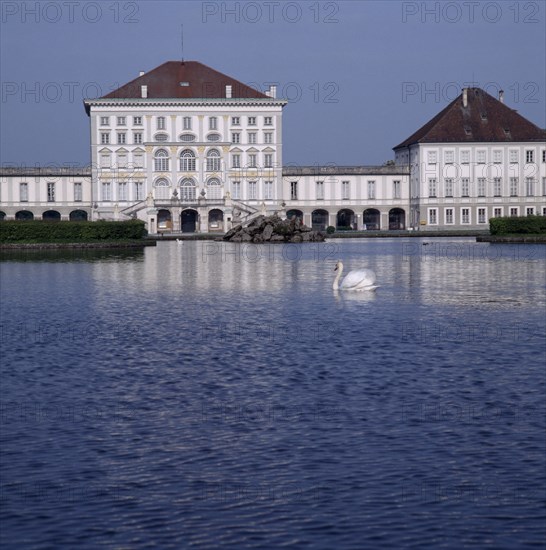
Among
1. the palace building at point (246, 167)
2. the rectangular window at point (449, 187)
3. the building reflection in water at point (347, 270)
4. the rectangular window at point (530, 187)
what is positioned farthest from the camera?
the rectangular window at point (530, 187)

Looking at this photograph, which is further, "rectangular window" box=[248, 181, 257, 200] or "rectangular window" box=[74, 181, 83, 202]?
"rectangular window" box=[248, 181, 257, 200]

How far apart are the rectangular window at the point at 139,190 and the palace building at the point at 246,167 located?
0.31ft

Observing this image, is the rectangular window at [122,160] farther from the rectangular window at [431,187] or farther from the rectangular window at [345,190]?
the rectangular window at [431,187]

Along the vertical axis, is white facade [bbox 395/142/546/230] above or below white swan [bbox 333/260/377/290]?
above

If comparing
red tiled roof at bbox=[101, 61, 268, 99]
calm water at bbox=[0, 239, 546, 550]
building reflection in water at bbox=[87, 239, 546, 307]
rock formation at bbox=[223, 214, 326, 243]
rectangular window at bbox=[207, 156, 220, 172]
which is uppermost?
red tiled roof at bbox=[101, 61, 268, 99]

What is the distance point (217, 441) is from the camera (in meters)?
10.8

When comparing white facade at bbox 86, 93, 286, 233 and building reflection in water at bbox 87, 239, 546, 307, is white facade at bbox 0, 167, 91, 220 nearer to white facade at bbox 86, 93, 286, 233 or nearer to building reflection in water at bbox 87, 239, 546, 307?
white facade at bbox 86, 93, 286, 233

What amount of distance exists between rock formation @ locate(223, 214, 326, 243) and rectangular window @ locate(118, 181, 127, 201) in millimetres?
32707

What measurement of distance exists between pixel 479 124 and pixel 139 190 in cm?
3291

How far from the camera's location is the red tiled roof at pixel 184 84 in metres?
107

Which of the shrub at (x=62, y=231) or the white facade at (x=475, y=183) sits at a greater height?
the white facade at (x=475, y=183)

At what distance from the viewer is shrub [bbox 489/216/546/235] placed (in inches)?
2761

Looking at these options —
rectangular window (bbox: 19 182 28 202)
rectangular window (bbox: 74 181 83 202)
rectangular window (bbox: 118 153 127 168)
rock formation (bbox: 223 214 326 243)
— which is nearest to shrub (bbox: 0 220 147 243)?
rock formation (bbox: 223 214 326 243)

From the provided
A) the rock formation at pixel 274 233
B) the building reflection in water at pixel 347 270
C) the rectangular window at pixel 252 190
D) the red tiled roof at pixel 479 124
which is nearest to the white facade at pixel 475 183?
the red tiled roof at pixel 479 124
